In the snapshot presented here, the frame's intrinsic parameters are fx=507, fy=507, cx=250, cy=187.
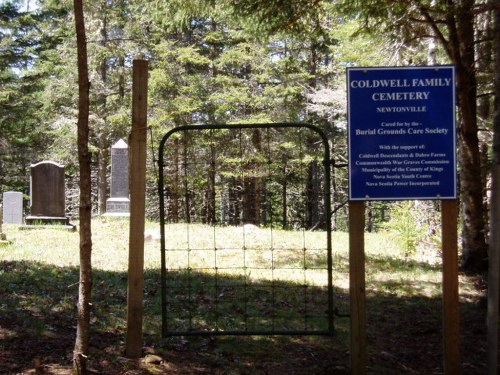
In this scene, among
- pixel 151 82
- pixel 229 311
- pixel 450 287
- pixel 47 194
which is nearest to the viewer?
pixel 450 287

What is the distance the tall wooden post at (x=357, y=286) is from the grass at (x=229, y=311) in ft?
0.88

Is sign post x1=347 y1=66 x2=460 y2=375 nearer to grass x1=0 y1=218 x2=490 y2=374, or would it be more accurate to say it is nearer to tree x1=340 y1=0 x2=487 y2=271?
grass x1=0 y1=218 x2=490 y2=374

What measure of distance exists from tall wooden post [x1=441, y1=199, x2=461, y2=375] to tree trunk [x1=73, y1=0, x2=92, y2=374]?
8.97 feet

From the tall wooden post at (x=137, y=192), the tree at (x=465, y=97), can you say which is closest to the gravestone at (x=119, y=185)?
the tree at (x=465, y=97)

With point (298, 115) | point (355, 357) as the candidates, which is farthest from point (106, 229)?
point (298, 115)

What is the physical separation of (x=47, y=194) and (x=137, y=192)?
11.4 meters

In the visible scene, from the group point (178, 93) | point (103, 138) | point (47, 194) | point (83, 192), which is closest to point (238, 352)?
point (83, 192)

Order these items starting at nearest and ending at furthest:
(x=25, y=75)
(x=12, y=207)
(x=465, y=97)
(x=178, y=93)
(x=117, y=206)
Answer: (x=465, y=97)
(x=117, y=206)
(x=12, y=207)
(x=178, y=93)
(x=25, y=75)

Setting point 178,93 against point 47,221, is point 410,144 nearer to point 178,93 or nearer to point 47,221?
point 47,221

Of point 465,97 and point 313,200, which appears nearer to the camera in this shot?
point 465,97

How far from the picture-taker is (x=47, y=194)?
1456 centimetres

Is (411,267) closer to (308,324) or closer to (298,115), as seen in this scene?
(308,324)

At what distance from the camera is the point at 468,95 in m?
7.46

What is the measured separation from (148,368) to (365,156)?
2474 millimetres
